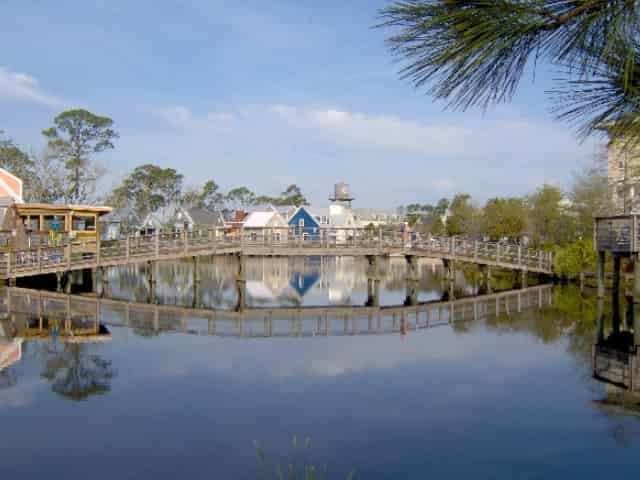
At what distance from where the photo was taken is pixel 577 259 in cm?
2909

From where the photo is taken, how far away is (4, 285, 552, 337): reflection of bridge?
17.2 m

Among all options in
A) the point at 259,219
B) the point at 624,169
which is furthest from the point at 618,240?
the point at 259,219

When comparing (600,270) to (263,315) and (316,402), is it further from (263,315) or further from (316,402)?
(316,402)

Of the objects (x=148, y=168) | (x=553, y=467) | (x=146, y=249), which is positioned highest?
(x=148, y=168)

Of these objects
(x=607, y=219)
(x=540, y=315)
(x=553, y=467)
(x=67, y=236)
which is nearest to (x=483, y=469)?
(x=553, y=467)

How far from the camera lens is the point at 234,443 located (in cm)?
793

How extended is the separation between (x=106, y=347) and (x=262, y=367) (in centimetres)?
413

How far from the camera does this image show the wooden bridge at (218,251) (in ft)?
86.9

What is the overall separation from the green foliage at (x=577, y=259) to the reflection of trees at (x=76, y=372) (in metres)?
23.3

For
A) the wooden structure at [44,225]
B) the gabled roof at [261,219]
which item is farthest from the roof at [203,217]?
the wooden structure at [44,225]

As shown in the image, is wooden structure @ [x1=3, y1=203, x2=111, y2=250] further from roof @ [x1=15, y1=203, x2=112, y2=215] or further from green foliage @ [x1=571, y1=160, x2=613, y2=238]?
green foliage @ [x1=571, y1=160, x2=613, y2=238]

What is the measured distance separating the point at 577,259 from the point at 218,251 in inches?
675

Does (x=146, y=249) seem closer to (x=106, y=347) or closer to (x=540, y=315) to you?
(x=106, y=347)

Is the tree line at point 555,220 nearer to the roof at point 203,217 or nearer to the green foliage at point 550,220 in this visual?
the green foliage at point 550,220
